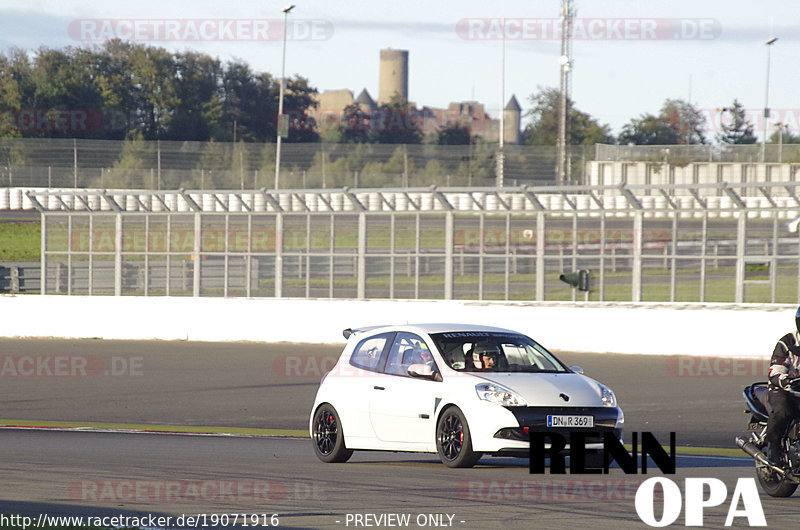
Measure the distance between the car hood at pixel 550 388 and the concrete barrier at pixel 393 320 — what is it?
1235 centimetres

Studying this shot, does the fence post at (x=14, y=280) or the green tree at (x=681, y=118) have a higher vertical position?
the green tree at (x=681, y=118)

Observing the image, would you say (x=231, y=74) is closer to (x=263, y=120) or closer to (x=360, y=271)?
(x=263, y=120)

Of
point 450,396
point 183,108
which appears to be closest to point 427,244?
point 450,396

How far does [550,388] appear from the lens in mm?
11273

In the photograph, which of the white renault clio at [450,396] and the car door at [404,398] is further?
the car door at [404,398]

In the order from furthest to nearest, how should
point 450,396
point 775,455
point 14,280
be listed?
point 14,280 < point 450,396 < point 775,455

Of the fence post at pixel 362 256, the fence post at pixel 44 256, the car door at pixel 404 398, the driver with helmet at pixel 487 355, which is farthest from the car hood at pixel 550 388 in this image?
the fence post at pixel 44 256

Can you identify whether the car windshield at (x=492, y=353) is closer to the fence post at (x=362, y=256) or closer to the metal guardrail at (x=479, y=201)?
the metal guardrail at (x=479, y=201)

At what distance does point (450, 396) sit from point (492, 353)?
90 centimetres

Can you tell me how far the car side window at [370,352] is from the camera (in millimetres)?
12328

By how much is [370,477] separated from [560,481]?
1.63m

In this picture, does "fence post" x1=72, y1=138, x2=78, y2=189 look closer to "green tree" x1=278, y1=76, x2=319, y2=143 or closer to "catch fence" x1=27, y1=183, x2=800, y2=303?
"catch fence" x1=27, y1=183, x2=800, y2=303

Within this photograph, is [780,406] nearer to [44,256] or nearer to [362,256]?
[362,256]

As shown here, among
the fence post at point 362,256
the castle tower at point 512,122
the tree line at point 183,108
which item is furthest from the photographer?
the castle tower at point 512,122
